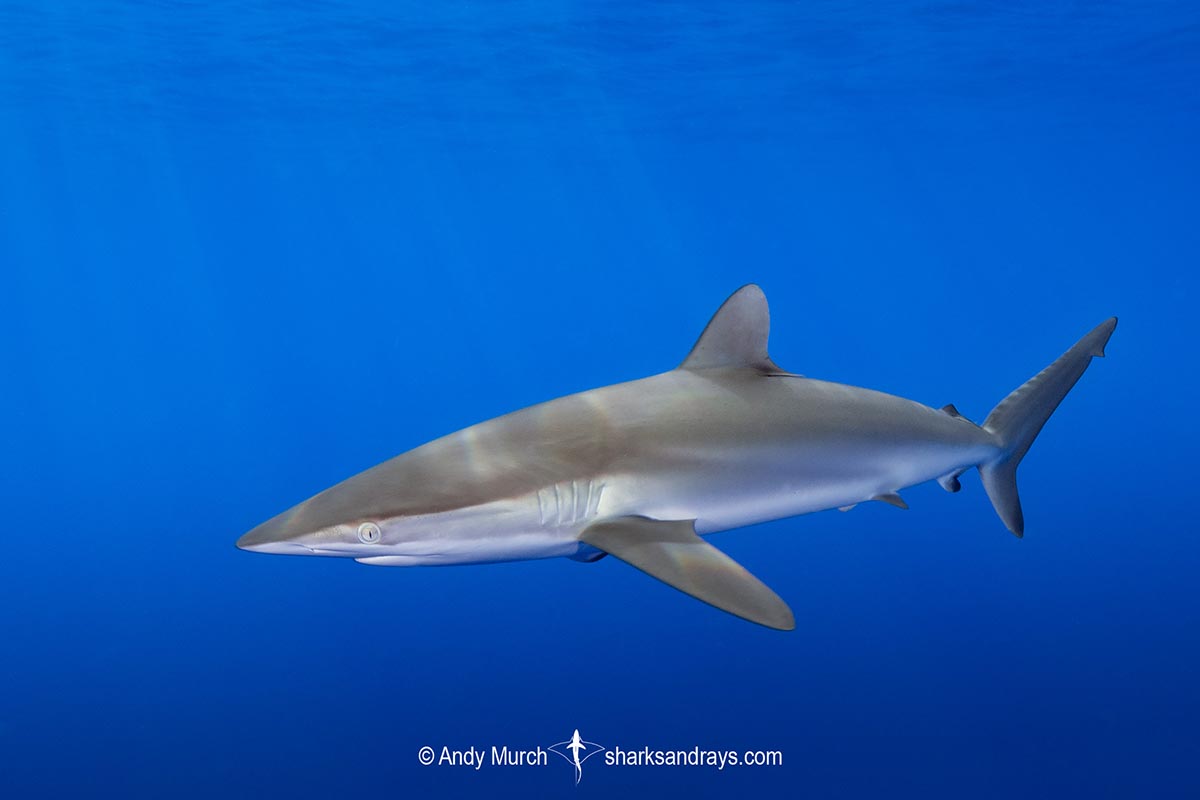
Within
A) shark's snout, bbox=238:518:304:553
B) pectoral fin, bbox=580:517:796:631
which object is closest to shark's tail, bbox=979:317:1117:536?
pectoral fin, bbox=580:517:796:631

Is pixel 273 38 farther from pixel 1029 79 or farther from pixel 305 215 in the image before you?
pixel 305 215

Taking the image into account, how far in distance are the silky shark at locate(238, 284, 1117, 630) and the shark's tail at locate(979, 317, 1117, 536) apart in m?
0.10

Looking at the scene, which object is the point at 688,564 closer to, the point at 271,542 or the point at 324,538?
the point at 324,538

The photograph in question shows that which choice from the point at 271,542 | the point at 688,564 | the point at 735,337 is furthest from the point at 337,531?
the point at 735,337

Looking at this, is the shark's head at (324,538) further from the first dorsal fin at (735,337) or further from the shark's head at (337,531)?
the first dorsal fin at (735,337)

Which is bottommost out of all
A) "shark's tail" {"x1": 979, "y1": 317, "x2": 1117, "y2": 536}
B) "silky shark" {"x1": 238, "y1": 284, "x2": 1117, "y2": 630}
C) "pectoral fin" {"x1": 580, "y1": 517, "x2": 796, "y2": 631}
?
"pectoral fin" {"x1": 580, "y1": 517, "x2": 796, "y2": 631}

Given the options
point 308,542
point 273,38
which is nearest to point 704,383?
point 308,542

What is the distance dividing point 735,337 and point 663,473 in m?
0.87

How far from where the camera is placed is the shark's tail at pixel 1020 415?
482 cm

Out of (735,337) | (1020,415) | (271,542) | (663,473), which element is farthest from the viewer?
(1020,415)

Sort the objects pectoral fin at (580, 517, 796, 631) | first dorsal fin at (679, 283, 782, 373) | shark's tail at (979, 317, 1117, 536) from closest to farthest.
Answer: pectoral fin at (580, 517, 796, 631), first dorsal fin at (679, 283, 782, 373), shark's tail at (979, 317, 1117, 536)

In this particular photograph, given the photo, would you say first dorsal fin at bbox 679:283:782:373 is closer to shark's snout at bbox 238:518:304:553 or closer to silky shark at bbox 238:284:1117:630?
silky shark at bbox 238:284:1117:630

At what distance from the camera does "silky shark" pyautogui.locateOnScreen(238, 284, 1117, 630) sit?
3080 millimetres

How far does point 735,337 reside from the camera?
412 centimetres
